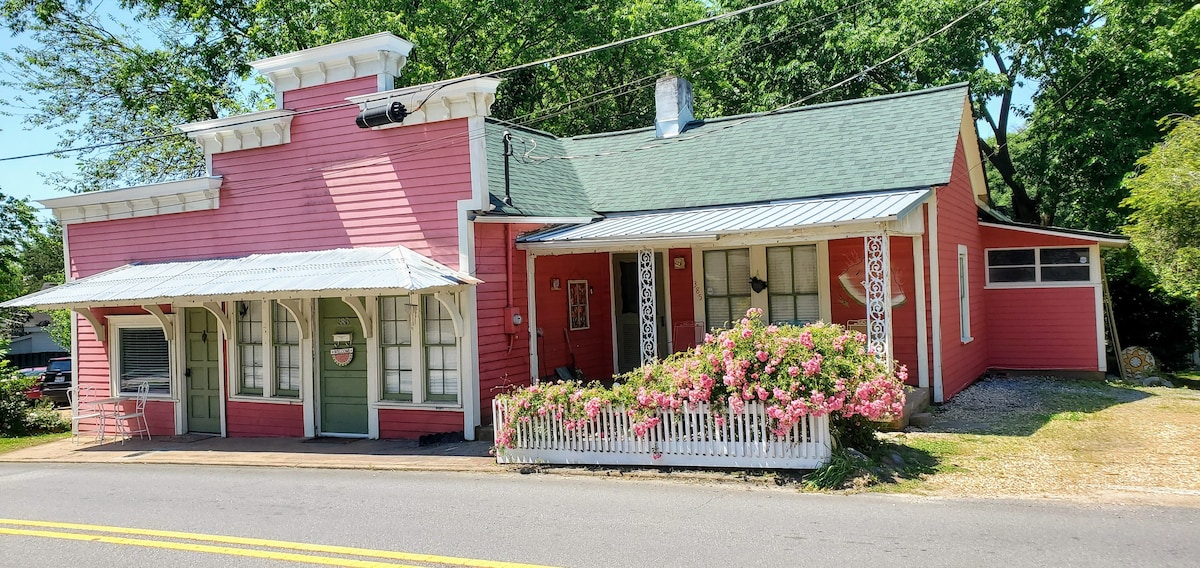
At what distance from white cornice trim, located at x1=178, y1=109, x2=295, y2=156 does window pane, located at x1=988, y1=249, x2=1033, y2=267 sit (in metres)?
13.3

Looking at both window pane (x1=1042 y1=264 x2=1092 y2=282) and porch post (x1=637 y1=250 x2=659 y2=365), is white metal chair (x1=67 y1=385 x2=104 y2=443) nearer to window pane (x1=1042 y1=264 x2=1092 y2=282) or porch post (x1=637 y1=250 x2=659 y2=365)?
porch post (x1=637 y1=250 x2=659 y2=365)

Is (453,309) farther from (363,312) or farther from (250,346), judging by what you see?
(250,346)

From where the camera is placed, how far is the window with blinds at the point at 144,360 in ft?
49.6

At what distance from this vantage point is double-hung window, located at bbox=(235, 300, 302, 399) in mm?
13852

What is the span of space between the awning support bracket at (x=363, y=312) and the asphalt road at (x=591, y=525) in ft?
11.0

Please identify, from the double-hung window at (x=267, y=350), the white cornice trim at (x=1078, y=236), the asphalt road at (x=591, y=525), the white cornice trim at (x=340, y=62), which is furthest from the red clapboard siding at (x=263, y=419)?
the white cornice trim at (x=1078, y=236)

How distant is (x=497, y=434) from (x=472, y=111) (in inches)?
185

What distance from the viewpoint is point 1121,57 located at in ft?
71.4

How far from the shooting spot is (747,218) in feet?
40.3

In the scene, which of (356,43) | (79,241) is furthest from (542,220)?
(79,241)

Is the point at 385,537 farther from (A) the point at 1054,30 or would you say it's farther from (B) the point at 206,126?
→ (A) the point at 1054,30

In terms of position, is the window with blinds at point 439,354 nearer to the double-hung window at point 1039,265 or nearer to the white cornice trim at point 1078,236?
the double-hung window at point 1039,265

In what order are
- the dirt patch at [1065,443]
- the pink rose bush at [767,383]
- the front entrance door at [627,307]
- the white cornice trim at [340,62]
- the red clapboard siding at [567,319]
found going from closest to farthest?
the dirt patch at [1065,443] < the pink rose bush at [767,383] < the white cornice trim at [340,62] < the red clapboard siding at [567,319] < the front entrance door at [627,307]

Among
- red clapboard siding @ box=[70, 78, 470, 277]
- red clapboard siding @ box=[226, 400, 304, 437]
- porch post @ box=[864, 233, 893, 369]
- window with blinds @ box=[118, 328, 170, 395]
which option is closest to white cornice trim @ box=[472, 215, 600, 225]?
red clapboard siding @ box=[70, 78, 470, 277]
